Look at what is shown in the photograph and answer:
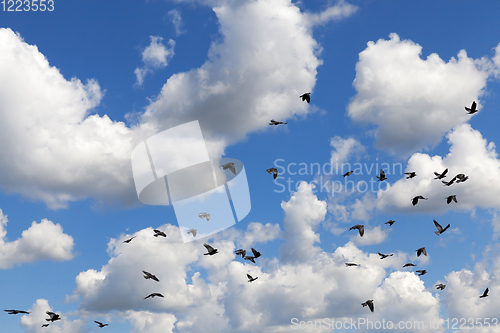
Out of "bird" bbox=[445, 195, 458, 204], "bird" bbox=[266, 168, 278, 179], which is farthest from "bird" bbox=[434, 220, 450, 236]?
"bird" bbox=[266, 168, 278, 179]

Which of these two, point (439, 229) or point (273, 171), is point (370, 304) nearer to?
point (439, 229)

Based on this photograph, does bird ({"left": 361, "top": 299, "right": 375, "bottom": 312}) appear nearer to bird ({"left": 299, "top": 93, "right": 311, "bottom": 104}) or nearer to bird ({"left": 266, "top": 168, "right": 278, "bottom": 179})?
bird ({"left": 266, "top": 168, "right": 278, "bottom": 179})

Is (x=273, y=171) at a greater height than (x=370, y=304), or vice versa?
(x=273, y=171)

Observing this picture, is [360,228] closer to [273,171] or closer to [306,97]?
[273,171]

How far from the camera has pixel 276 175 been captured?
2729 inches

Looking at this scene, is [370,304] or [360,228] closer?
[360,228]

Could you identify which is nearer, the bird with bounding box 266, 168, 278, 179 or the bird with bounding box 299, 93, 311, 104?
the bird with bounding box 299, 93, 311, 104

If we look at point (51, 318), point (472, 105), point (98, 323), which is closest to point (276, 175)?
point (472, 105)

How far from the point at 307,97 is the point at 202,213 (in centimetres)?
2950

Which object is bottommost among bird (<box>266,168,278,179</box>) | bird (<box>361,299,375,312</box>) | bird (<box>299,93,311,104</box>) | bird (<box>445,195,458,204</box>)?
bird (<box>361,299,375,312</box>)

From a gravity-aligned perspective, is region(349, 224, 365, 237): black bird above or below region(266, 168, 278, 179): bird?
below

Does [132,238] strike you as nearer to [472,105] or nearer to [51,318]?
[51,318]

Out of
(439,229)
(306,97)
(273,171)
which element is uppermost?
(306,97)

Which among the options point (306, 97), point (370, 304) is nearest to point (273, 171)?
point (306, 97)
